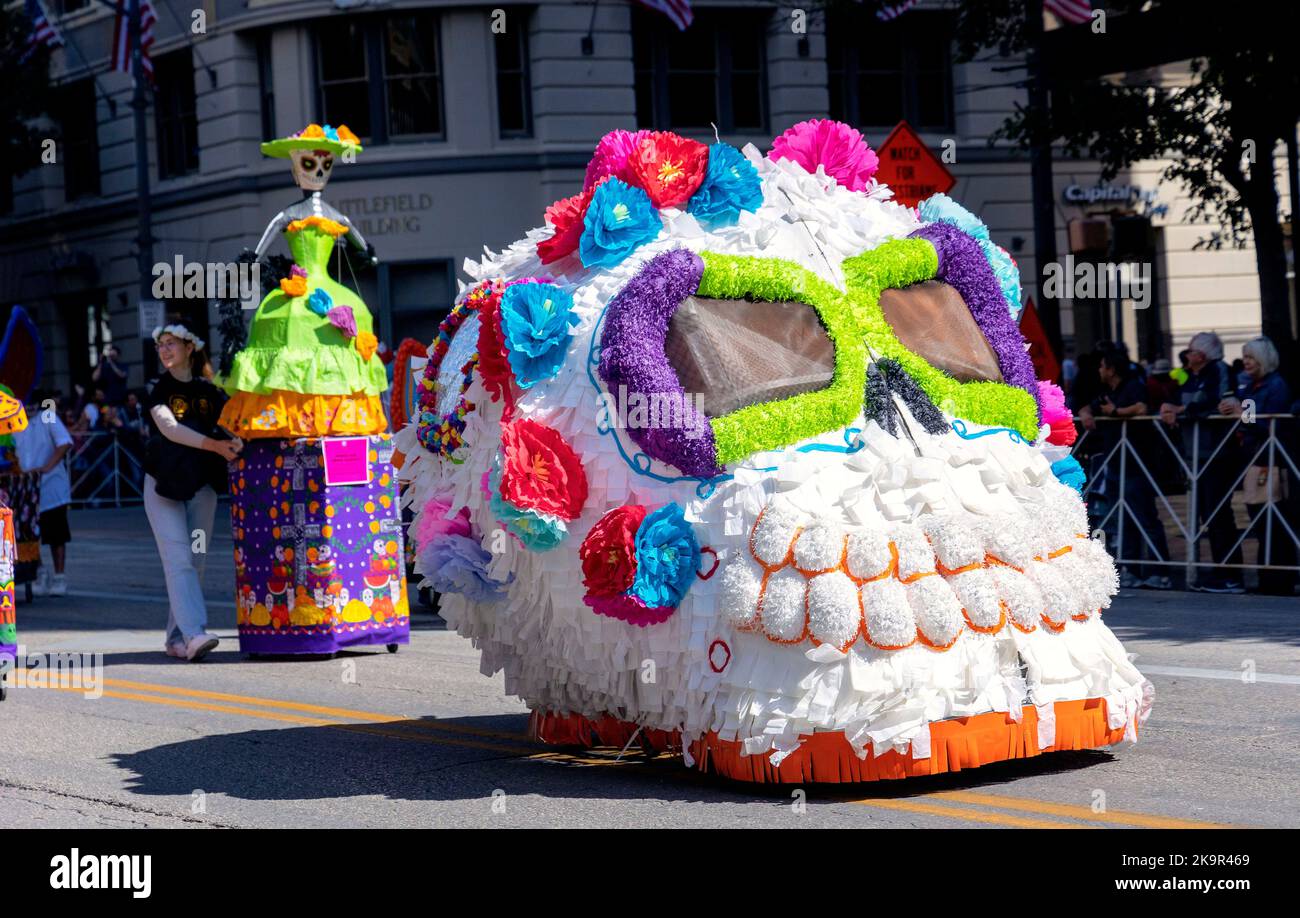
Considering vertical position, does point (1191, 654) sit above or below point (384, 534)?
below

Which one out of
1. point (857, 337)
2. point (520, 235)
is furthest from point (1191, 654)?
point (520, 235)

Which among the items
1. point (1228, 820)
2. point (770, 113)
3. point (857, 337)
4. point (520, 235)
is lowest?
point (1228, 820)

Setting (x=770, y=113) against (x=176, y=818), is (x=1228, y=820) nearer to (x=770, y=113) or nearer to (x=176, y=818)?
(x=176, y=818)

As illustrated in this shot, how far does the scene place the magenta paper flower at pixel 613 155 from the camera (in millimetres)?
7352

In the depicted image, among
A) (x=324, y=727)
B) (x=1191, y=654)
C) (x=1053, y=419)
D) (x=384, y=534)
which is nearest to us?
(x=1053, y=419)

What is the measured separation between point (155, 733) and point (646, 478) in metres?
3.48

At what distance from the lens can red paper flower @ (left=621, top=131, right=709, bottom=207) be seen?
727 centimetres

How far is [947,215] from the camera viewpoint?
7.80m

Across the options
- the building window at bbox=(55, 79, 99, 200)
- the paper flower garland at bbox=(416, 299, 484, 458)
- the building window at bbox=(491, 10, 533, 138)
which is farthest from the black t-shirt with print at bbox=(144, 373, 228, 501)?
the building window at bbox=(55, 79, 99, 200)

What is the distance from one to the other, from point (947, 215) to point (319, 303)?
4.81 meters

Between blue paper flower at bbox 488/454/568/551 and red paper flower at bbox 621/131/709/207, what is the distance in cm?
120

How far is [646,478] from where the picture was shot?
6867mm

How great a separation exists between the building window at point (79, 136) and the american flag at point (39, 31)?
3.57ft

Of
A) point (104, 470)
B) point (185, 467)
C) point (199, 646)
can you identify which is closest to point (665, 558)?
point (185, 467)
